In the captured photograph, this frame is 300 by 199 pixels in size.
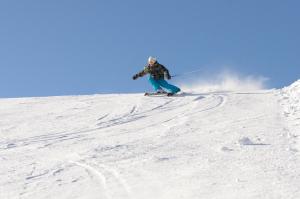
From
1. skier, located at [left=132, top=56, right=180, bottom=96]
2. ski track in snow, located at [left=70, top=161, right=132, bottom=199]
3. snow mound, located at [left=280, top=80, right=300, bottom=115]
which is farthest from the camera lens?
skier, located at [left=132, top=56, right=180, bottom=96]

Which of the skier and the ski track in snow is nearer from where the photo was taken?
the ski track in snow

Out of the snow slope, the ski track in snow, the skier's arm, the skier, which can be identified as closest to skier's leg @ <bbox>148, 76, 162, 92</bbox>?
the skier

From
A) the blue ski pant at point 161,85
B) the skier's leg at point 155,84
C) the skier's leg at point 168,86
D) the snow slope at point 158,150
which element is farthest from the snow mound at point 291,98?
the skier's leg at point 155,84

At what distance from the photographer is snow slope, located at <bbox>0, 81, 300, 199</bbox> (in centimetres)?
750

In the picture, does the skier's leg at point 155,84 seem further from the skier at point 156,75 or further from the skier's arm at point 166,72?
the skier's arm at point 166,72

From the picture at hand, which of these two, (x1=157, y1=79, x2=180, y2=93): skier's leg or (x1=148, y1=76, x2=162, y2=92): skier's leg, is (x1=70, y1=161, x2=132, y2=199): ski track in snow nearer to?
(x1=157, y1=79, x2=180, y2=93): skier's leg

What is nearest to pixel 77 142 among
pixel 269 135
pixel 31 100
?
pixel 269 135

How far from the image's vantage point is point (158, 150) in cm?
977

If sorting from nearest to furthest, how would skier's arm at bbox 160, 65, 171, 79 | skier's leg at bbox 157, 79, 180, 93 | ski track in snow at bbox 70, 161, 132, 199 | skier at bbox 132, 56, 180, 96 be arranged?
ski track in snow at bbox 70, 161, 132, 199
skier's leg at bbox 157, 79, 180, 93
skier at bbox 132, 56, 180, 96
skier's arm at bbox 160, 65, 171, 79

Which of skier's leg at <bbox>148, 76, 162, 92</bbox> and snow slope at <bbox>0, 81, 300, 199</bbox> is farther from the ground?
skier's leg at <bbox>148, 76, 162, 92</bbox>

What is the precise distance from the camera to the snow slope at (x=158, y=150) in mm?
7500

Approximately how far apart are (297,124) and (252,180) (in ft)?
13.1

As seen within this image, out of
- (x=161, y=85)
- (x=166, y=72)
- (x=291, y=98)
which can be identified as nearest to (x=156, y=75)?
(x=166, y=72)

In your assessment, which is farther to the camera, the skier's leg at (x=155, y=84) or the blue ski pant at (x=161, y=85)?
the skier's leg at (x=155, y=84)
